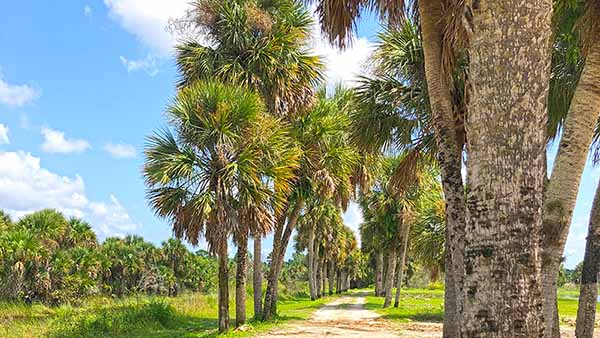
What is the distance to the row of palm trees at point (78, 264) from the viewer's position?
27375mm

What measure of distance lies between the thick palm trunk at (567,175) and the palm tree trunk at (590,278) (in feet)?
5.44

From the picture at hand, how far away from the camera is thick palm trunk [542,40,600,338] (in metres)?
5.11

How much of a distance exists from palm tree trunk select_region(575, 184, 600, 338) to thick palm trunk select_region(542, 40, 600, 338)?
65.3 inches

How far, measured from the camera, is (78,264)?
31.0 metres

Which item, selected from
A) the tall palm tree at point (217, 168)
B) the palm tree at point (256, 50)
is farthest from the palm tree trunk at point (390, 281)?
the tall palm tree at point (217, 168)

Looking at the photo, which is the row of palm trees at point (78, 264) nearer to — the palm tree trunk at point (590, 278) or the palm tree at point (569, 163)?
the palm tree trunk at point (590, 278)

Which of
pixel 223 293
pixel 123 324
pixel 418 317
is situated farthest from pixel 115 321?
pixel 418 317

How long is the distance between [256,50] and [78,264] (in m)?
19.8

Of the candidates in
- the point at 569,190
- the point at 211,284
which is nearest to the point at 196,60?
the point at 569,190

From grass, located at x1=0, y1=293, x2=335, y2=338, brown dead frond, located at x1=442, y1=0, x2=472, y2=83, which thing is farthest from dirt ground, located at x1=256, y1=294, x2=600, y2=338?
brown dead frond, located at x1=442, y1=0, x2=472, y2=83

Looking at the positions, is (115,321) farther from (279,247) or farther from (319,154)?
(319,154)

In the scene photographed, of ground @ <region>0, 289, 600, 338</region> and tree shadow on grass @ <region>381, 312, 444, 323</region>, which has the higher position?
ground @ <region>0, 289, 600, 338</region>

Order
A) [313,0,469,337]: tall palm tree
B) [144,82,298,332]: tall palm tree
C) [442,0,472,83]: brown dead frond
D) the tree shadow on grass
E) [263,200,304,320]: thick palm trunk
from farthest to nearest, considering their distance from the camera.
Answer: the tree shadow on grass, [263,200,304,320]: thick palm trunk, [144,82,298,332]: tall palm tree, [313,0,469,337]: tall palm tree, [442,0,472,83]: brown dead frond

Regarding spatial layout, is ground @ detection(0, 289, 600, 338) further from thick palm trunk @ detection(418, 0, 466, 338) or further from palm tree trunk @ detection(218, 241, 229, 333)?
thick palm trunk @ detection(418, 0, 466, 338)
